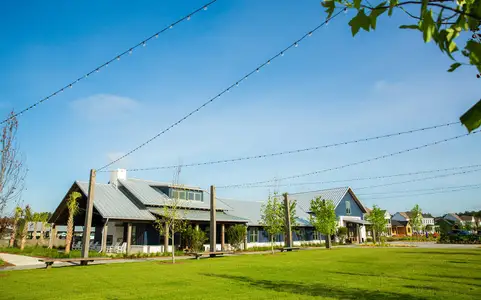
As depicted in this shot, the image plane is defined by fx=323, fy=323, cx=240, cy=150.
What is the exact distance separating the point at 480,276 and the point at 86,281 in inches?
548

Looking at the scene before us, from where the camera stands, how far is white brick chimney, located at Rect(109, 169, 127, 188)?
108 ft

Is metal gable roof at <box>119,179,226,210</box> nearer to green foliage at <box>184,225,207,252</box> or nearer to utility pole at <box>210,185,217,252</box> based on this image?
green foliage at <box>184,225,207,252</box>

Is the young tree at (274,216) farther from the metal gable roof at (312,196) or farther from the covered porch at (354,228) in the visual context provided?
the covered porch at (354,228)

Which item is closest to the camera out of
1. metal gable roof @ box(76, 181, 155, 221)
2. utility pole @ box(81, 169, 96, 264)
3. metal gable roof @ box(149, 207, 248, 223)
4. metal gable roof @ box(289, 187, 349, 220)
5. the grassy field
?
the grassy field

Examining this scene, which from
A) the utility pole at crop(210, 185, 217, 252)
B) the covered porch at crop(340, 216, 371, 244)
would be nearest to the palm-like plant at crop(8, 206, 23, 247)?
the utility pole at crop(210, 185, 217, 252)

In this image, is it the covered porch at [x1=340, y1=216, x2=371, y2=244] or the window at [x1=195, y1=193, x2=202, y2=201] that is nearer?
the window at [x1=195, y1=193, x2=202, y2=201]

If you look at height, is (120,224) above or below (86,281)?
above

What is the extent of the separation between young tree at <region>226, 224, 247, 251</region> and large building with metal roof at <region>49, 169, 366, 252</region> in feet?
2.47

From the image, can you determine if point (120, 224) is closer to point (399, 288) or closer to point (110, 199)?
point (110, 199)

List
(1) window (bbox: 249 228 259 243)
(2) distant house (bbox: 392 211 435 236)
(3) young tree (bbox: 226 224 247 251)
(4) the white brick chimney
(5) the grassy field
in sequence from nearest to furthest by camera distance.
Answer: (5) the grassy field → (3) young tree (bbox: 226 224 247 251) → (4) the white brick chimney → (1) window (bbox: 249 228 259 243) → (2) distant house (bbox: 392 211 435 236)

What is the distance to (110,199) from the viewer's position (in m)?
28.7

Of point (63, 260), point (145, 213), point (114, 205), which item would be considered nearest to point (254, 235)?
point (145, 213)

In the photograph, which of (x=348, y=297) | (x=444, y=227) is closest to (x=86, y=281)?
(x=348, y=297)

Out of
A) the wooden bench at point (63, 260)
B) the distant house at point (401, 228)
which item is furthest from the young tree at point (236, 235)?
the distant house at point (401, 228)
